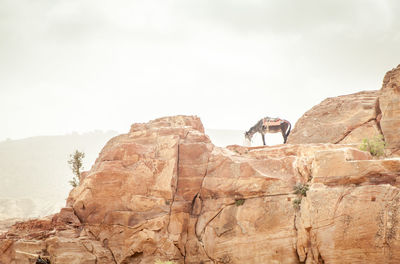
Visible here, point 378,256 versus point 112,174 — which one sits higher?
point 112,174

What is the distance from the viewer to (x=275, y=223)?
47.3 feet

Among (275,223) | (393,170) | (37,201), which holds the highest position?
(393,170)

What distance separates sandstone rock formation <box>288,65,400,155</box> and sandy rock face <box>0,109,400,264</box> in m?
3.94

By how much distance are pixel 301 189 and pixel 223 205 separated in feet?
13.2

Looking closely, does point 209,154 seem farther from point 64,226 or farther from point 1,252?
point 1,252

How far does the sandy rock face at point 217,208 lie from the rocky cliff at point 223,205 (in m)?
0.05

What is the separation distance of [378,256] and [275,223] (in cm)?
429

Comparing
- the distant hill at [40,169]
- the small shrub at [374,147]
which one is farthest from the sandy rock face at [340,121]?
the distant hill at [40,169]

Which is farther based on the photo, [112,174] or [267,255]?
[112,174]

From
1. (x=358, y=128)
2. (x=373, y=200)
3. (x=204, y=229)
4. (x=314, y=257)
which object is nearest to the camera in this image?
(x=373, y=200)

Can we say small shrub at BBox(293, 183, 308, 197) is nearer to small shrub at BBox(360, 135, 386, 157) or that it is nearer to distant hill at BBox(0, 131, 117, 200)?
small shrub at BBox(360, 135, 386, 157)

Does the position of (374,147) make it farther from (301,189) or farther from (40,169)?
(40,169)

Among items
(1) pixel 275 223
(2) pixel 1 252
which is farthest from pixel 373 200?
(2) pixel 1 252

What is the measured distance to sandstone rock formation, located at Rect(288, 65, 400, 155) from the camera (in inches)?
717
